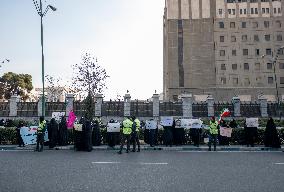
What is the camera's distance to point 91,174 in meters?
8.98

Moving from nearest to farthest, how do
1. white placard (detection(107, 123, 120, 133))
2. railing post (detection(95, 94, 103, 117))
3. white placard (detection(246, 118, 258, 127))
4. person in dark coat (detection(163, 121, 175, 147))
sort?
white placard (detection(107, 123, 120, 133)), white placard (detection(246, 118, 258, 127)), person in dark coat (detection(163, 121, 175, 147)), railing post (detection(95, 94, 103, 117))

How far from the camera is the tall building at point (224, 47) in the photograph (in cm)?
6053

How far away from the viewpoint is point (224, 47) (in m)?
61.9

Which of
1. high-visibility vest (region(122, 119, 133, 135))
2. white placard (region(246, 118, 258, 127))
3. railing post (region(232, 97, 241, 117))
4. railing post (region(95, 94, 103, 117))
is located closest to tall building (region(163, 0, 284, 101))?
railing post (region(232, 97, 241, 117))

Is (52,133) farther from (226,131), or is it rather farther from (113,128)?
(226,131)

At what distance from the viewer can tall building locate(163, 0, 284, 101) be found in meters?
60.5

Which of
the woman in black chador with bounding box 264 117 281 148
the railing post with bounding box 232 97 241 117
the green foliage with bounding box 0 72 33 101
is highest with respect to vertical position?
the green foliage with bounding box 0 72 33 101

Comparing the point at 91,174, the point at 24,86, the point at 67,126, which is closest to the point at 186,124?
the point at 67,126

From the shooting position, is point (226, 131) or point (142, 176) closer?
point (142, 176)

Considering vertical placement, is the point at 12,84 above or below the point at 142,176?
above

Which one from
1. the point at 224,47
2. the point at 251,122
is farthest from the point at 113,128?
the point at 224,47

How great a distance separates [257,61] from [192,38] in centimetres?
1263

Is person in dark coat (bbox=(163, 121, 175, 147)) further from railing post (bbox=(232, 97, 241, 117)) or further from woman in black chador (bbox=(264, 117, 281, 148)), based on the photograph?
railing post (bbox=(232, 97, 241, 117))

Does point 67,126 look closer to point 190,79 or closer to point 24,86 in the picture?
point 190,79
